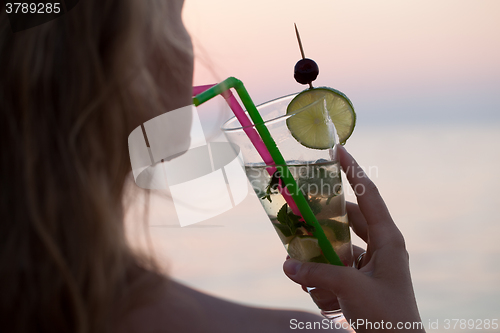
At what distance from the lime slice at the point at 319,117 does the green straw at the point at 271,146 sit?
9 centimetres

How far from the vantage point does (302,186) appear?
1.24m

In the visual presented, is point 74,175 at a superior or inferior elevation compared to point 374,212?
superior

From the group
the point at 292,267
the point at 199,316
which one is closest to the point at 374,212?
the point at 292,267

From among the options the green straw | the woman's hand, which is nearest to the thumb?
the woman's hand

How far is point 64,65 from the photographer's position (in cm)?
153

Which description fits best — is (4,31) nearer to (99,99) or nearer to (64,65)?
(64,65)

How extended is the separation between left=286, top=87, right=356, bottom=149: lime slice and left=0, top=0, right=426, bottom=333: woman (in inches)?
15.6

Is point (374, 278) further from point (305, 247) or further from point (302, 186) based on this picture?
point (302, 186)

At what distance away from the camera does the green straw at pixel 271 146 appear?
1191 mm

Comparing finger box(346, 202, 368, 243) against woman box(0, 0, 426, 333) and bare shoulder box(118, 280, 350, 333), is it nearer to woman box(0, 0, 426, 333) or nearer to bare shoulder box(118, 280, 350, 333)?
woman box(0, 0, 426, 333)

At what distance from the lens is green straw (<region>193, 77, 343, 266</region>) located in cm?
119

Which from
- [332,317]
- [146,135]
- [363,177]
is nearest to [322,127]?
[363,177]

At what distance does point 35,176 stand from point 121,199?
347 millimetres

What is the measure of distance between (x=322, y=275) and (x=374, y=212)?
0.89ft
